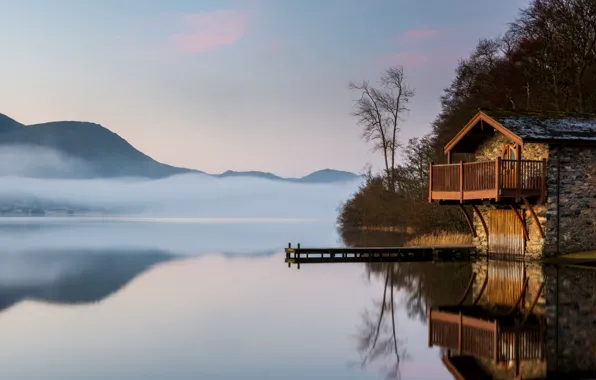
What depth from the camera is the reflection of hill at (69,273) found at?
24.5 m

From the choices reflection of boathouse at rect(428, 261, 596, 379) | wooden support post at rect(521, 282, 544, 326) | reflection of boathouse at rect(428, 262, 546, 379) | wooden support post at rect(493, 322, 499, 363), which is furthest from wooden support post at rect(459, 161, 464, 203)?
wooden support post at rect(493, 322, 499, 363)

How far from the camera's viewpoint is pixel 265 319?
18453mm

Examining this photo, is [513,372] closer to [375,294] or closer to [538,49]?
[375,294]

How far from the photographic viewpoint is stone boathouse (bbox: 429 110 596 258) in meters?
27.7

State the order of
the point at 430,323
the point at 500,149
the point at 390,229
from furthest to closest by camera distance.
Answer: the point at 390,229 → the point at 500,149 → the point at 430,323

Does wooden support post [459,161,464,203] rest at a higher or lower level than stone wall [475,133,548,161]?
lower

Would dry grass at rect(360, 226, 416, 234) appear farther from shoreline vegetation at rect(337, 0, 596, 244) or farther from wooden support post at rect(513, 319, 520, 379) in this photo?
wooden support post at rect(513, 319, 520, 379)

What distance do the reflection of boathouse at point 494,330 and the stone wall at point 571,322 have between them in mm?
219

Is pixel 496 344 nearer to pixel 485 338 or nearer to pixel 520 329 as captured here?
pixel 485 338

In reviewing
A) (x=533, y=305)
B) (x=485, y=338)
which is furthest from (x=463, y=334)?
(x=533, y=305)

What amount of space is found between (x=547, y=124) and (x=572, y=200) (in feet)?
10.3

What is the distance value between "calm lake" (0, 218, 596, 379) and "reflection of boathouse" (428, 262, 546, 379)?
0.12 m

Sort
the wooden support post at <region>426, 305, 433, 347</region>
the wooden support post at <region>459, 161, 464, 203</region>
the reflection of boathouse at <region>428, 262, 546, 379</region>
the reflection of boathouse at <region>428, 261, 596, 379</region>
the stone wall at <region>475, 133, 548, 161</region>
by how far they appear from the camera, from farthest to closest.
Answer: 1. the wooden support post at <region>459, 161, 464, 203</region>
2. the stone wall at <region>475, 133, 548, 161</region>
3. the wooden support post at <region>426, 305, 433, 347</region>
4. the reflection of boathouse at <region>428, 262, 546, 379</region>
5. the reflection of boathouse at <region>428, 261, 596, 379</region>

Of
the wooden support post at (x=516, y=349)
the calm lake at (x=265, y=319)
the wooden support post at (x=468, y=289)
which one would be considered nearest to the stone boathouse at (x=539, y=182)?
the calm lake at (x=265, y=319)
